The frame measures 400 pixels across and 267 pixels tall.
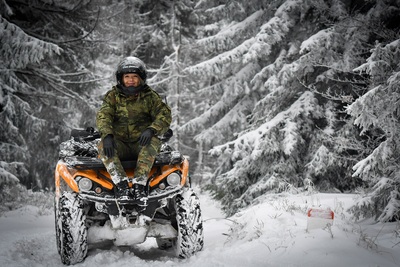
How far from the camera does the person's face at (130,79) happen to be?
488cm

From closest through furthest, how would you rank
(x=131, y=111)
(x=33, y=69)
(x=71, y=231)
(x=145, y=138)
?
(x=71, y=231)
(x=145, y=138)
(x=131, y=111)
(x=33, y=69)

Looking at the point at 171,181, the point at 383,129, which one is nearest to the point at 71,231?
the point at 171,181

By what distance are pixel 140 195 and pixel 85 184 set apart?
70 centimetres

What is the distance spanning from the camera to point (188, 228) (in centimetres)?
430

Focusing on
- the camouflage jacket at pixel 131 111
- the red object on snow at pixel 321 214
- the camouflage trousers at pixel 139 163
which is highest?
the camouflage jacket at pixel 131 111

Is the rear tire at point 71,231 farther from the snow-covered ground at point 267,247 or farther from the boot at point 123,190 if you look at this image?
the boot at point 123,190

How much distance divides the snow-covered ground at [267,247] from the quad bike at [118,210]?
244mm

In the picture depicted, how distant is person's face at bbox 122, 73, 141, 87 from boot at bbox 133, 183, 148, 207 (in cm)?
154

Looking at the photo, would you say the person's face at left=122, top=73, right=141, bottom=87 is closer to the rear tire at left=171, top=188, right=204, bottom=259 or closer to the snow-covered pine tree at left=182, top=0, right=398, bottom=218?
the rear tire at left=171, top=188, right=204, bottom=259

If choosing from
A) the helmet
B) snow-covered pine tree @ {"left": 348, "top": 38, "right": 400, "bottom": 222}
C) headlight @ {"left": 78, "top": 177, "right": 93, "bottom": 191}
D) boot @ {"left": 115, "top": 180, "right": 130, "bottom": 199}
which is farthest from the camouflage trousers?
snow-covered pine tree @ {"left": 348, "top": 38, "right": 400, "bottom": 222}

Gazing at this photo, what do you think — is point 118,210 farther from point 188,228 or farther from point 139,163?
point 188,228

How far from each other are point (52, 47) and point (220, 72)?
5.45m

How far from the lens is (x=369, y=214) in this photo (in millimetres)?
5727

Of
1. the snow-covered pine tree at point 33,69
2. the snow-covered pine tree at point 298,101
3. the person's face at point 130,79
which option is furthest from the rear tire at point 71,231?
the snow-covered pine tree at point 298,101
